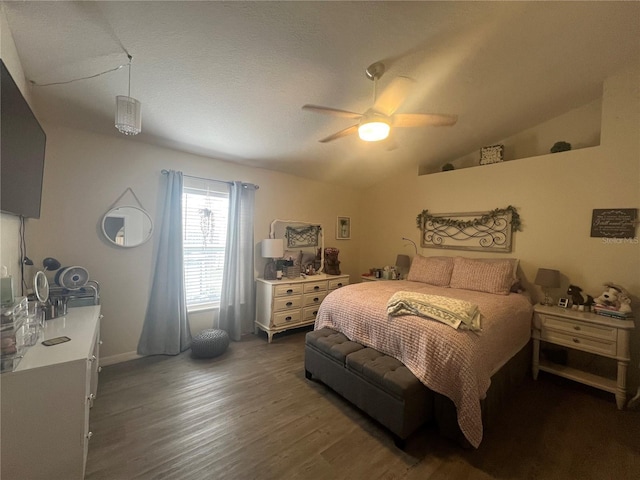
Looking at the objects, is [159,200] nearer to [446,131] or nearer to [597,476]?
[446,131]

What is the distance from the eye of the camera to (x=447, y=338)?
1706mm

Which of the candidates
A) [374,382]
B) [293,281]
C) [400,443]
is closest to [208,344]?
[293,281]

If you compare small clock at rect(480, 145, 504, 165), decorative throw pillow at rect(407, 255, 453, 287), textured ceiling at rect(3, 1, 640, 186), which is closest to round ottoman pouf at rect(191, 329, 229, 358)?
textured ceiling at rect(3, 1, 640, 186)

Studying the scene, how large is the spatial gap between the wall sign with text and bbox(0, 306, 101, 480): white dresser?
13.9 feet

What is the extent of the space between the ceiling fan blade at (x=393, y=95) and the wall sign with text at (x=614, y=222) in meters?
2.42

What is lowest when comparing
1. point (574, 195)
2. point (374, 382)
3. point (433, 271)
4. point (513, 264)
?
point (374, 382)

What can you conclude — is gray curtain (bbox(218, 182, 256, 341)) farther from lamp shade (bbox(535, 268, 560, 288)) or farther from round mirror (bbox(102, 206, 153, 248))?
lamp shade (bbox(535, 268, 560, 288))

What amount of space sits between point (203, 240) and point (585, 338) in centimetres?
404

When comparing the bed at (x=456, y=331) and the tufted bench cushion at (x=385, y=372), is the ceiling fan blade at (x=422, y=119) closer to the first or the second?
the bed at (x=456, y=331)

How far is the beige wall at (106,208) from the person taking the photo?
7.80 ft

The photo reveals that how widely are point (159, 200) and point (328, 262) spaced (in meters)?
2.45

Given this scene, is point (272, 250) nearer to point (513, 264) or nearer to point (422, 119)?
point (422, 119)

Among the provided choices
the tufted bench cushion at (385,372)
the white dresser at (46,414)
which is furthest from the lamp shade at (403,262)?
the white dresser at (46,414)

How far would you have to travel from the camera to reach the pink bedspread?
64.0 inches
